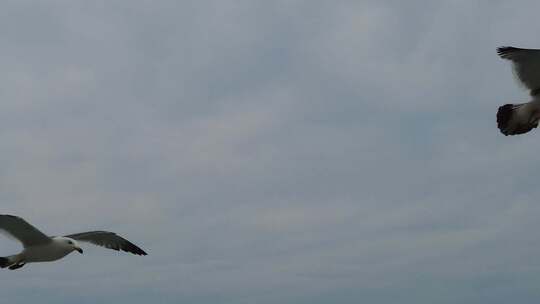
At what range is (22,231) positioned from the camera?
20.5 meters

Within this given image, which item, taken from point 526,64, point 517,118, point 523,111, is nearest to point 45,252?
point 517,118

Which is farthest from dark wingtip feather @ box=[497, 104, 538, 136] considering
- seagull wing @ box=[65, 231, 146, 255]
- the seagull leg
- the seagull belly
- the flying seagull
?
the seagull leg

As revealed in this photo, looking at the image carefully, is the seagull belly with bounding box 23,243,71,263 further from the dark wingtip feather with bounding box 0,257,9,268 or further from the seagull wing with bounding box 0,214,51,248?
the dark wingtip feather with bounding box 0,257,9,268

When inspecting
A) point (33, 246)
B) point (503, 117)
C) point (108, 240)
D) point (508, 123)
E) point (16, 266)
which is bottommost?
point (16, 266)

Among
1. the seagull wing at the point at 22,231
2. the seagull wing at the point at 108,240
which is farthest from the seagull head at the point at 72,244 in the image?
the seagull wing at the point at 108,240

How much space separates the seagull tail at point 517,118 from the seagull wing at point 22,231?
11.1m

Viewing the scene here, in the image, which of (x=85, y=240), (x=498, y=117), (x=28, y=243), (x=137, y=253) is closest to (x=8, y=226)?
(x=28, y=243)

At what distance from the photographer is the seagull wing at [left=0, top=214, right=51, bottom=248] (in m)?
20.0

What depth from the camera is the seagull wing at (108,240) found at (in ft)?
78.2

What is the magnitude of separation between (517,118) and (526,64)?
1.34 m

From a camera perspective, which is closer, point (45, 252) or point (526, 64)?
point (526, 64)

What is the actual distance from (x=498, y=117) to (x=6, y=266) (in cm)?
1225

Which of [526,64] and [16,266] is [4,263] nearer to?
[16,266]

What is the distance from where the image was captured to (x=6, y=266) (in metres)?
21.3
